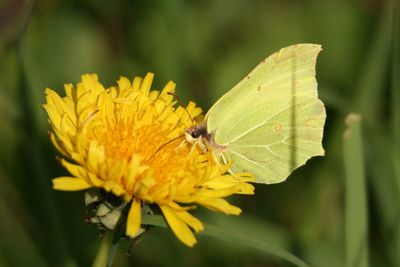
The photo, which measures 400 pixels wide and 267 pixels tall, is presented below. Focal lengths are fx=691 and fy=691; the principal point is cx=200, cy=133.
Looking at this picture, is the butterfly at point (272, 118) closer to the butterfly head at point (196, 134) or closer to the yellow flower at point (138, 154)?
the butterfly head at point (196, 134)

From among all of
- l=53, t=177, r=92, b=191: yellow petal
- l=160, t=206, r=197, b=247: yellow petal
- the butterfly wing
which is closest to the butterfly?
the butterfly wing

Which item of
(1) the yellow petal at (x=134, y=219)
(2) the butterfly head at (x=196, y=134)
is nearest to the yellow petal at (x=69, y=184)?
(1) the yellow petal at (x=134, y=219)

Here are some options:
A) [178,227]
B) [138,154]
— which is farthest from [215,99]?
[178,227]

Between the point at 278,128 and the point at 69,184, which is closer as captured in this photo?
the point at 69,184

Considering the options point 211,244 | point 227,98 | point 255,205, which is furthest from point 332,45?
point 227,98

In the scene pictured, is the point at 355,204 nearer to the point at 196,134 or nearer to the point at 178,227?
the point at 196,134

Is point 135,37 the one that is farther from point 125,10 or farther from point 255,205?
point 255,205
